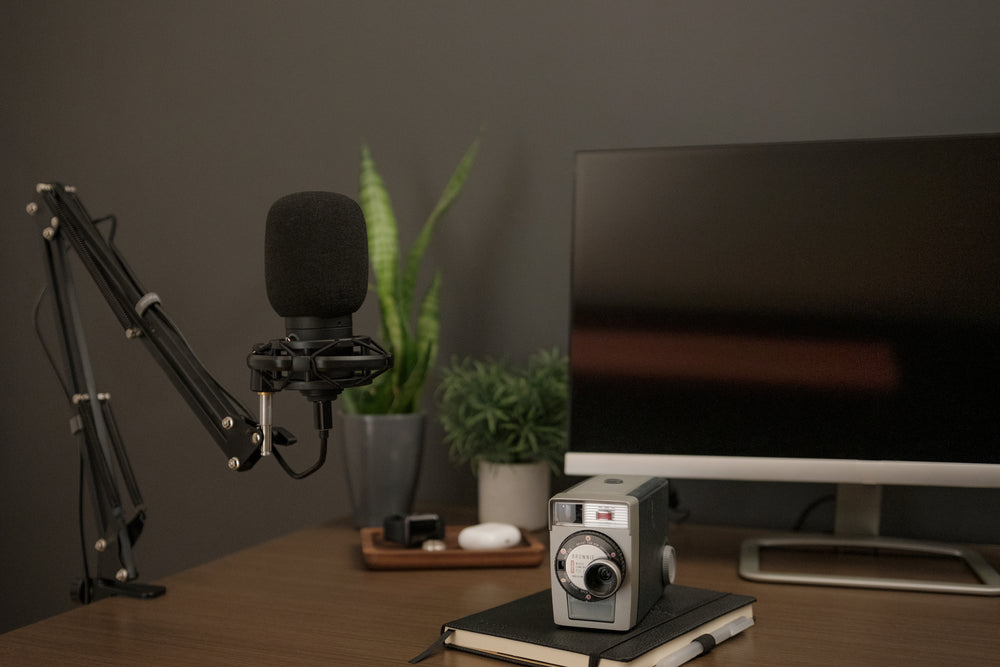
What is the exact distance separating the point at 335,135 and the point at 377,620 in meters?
0.93

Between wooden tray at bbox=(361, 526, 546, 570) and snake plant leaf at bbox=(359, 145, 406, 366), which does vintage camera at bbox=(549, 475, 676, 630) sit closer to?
wooden tray at bbox=(361, 526, 546, 570)

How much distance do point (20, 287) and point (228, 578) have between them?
1106 millimetres

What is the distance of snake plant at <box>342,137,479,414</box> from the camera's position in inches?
51.6

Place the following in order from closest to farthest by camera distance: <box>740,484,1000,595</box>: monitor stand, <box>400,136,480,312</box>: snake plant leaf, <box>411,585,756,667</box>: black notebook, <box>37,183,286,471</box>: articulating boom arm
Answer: <box>411,585,756,667</box>: black notebook < <box>37,183,286,471</box>: articulating boom arm < <box>740,484,1000,595</box>: monitor stand < <box>400,136,480,312</box>: snake plant leaf

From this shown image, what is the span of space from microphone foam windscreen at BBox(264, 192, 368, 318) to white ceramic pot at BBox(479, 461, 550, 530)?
0.53 meters

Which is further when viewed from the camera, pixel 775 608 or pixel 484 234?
pixel 484 234

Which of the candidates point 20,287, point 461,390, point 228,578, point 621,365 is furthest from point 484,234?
point 20,287

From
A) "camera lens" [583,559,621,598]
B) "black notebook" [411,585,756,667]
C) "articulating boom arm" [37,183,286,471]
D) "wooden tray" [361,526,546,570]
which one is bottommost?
"wooden tray" [361,526,546,570]

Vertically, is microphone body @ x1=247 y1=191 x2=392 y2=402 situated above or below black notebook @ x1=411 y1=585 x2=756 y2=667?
above

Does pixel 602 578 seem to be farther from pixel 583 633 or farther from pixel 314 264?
pixel 314 264

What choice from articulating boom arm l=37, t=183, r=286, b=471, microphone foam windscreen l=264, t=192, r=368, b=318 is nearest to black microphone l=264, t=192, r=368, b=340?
microphone foam windscreen l=264, t=192, r=368, b=318

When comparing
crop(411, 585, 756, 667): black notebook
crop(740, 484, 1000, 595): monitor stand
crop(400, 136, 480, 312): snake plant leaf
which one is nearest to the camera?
crop(411, 585, 756, 667): black notebook

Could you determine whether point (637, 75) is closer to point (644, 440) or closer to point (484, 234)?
point (484, 234)

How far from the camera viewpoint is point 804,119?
4.17ft
